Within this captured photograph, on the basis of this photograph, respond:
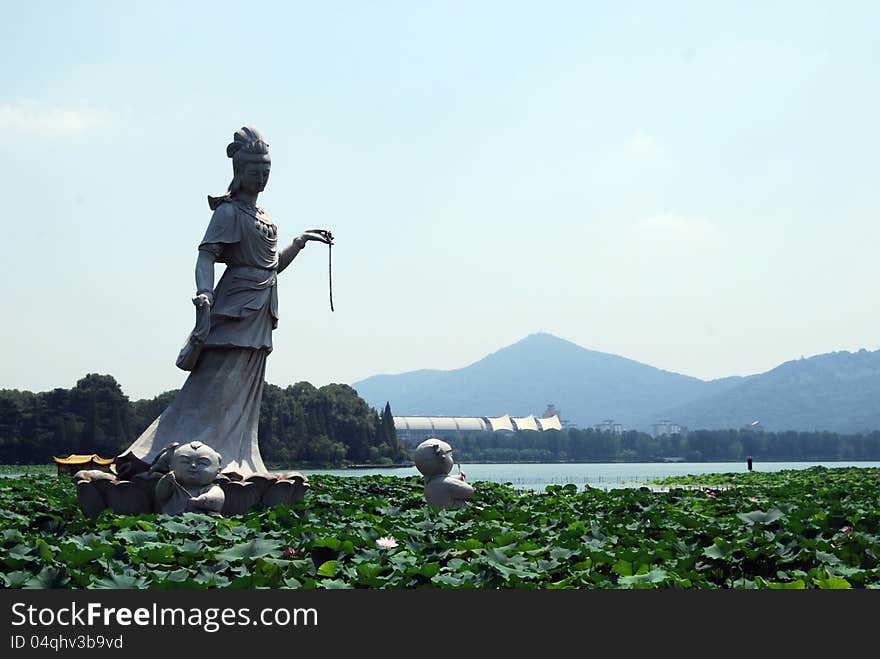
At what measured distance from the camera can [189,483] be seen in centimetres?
866

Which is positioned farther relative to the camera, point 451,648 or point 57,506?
point 57,506

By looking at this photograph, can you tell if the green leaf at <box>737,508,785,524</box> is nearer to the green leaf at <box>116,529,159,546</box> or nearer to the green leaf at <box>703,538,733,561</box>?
the green leaf at <box>703,538,733,561</box>

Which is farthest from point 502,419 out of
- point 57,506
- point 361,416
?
point 57,506

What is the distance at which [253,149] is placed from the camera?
10109 millimetres

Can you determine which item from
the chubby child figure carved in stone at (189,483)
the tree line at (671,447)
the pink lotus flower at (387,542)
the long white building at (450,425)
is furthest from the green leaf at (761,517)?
the long white building at (450,425)

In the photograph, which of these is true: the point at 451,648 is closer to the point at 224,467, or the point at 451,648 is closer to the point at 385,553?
the point at 385,553

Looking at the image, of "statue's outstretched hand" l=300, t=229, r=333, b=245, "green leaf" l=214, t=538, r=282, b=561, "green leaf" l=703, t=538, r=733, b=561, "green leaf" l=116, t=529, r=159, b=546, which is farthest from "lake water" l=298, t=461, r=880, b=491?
"green leaf" l=214, t=538, r=282, b=561

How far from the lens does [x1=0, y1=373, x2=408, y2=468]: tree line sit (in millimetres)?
44781

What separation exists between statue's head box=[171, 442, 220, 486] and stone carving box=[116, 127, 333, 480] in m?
0.91

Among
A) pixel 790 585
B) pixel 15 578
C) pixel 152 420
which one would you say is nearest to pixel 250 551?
pixel 15 578

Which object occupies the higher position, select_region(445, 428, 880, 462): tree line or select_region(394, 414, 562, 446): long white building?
select_region(394, 414, 562, 446): long white building

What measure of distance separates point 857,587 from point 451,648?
2.41 m

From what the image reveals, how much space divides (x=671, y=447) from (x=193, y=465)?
4682 inches

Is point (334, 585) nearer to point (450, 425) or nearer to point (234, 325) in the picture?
point (234, 325)
